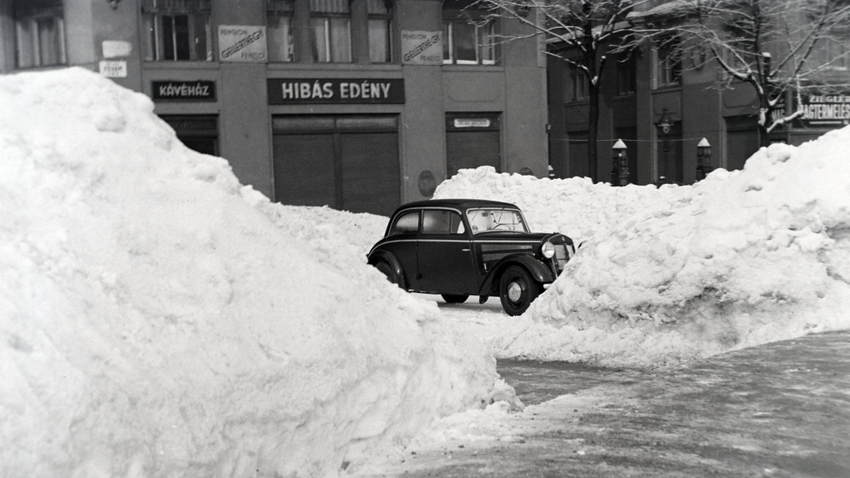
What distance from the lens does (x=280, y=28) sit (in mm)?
28047

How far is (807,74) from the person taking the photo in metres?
32.5

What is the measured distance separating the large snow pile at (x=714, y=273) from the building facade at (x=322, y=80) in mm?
17960

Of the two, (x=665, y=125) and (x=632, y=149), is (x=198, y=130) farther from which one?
(x=632, y=149)

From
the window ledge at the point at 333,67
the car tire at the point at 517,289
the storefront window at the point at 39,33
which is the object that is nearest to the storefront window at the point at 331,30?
the window ledge at the point at 333,67

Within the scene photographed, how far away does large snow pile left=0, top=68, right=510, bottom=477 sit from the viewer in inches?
161

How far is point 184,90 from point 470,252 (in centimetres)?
1543

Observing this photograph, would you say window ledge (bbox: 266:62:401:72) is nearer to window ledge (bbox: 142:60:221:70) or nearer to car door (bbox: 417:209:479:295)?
window ledge (bbox: 142:60:221:70)

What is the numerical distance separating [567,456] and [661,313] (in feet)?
15.7

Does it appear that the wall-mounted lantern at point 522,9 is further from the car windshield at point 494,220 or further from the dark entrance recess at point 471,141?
the car windshield at point 494,220

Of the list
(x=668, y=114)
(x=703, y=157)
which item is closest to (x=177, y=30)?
(x=703, y=157)

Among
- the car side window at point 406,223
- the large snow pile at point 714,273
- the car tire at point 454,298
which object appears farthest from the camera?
the car tire at point 454,298

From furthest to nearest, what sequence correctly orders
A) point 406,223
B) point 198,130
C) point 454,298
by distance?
point 198,130 < point 454,298 < point 406,223

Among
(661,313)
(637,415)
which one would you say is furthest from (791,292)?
(637,415)

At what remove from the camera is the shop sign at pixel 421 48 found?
29484mm
